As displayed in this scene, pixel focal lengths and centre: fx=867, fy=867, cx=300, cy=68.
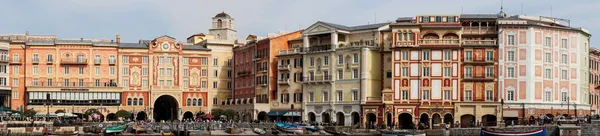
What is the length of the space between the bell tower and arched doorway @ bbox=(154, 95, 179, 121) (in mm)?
18296

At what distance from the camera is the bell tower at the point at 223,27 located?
6073 inches

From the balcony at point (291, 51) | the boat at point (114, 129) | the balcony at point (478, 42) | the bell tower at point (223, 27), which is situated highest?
the bell tower at point (223, 27)

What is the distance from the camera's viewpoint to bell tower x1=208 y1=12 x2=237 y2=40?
6073 inches

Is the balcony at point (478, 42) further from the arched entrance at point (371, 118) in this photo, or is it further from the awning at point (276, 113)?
the awning at point (276, 113)

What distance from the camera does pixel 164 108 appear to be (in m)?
142

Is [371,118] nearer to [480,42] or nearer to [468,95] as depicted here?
[468,95]

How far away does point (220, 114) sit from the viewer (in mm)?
126875

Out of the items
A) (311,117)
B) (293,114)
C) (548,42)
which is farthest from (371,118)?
(548,42)

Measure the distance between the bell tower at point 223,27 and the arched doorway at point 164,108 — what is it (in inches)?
720

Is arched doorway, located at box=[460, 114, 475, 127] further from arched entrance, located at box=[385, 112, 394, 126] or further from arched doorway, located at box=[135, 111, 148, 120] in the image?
arched doorway, located at box=[135, 111, 148, 120]

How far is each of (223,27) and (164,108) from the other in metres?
20.8

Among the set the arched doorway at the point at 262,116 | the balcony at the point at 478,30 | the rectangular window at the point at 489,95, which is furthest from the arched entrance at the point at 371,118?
the arched doorway at the point at 262,116

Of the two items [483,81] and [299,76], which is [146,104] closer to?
[299,76]

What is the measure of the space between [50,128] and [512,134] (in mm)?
48968
